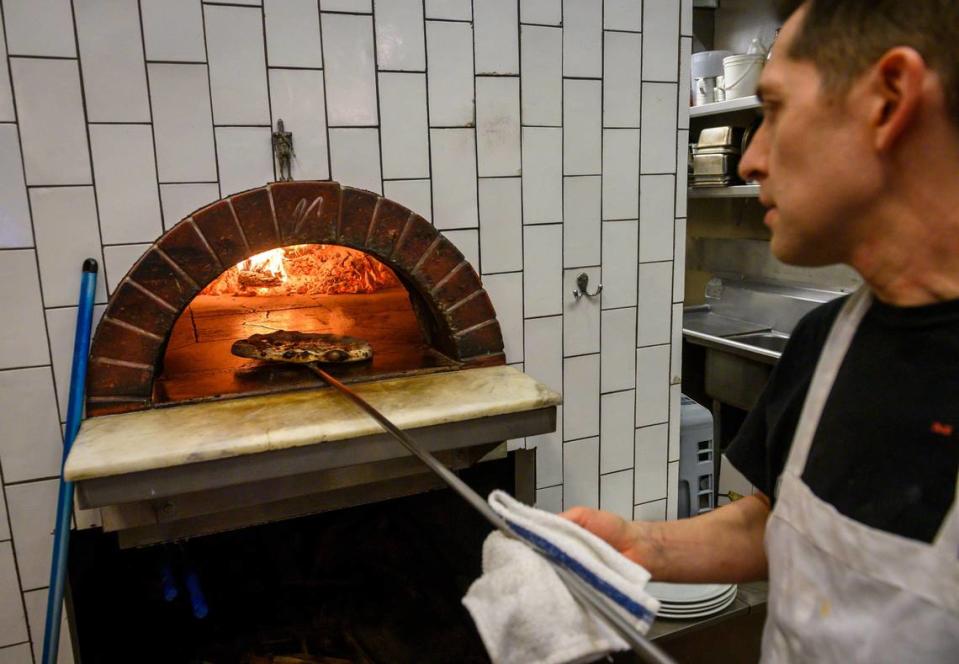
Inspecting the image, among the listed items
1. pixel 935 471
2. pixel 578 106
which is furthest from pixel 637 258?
pixel 935 471

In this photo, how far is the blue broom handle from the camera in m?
1.78

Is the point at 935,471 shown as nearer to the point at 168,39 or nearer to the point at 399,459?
the point at 399,459

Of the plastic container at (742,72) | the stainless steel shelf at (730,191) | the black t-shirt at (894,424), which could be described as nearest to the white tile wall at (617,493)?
the black t-shirt at (894,424)

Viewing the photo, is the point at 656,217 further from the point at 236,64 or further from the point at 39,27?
the point at 39,27

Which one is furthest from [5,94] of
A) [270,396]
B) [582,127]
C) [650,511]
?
[650,511]

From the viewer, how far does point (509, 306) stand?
7.54 feet

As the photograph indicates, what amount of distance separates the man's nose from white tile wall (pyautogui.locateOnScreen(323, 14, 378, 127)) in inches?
48.5

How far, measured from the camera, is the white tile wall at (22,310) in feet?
5.86

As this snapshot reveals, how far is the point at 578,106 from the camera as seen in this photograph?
2271 millimetres

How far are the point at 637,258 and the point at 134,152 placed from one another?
63.1 inches

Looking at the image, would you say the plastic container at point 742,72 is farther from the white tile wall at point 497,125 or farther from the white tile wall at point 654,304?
the white tile wall at point 497,125

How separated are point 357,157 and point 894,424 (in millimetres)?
1557

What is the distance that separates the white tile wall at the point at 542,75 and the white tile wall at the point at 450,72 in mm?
188

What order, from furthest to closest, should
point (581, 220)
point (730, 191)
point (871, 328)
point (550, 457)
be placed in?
point (730, 191)
point (550, 457)
point (581, 220)
point (871, 328)
